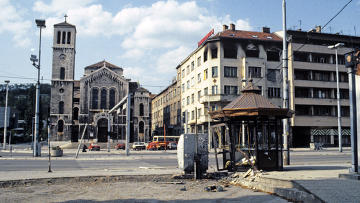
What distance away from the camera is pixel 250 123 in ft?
44.7

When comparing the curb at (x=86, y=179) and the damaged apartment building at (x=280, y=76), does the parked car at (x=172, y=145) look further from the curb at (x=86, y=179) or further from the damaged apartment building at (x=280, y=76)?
the curb at (x=86, y=179)

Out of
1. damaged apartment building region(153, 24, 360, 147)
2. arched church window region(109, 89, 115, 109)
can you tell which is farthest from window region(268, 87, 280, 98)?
arched church window region(109, 89, 115, 109)

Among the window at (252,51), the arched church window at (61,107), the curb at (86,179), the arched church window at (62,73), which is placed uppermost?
the window at (252,51)

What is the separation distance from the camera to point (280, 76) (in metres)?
51.2

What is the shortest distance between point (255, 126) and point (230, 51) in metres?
39.5

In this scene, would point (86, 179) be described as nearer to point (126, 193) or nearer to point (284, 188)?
point (126, 193)

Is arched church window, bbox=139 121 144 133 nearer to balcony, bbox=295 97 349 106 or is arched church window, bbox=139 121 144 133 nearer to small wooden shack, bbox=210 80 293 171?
balcony, bbox=295 97 349 106

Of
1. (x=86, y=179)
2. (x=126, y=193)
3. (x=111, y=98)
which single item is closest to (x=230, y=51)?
(x=111, y=98)

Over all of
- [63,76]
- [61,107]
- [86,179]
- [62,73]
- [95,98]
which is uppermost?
[62,73]

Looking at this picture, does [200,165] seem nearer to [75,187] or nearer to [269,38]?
[75,187]

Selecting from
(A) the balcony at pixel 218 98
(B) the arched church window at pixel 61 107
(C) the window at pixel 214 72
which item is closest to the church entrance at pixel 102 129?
(B) the arched church window at pixel 61 107

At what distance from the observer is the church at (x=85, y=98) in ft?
215

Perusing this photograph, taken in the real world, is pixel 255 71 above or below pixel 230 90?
above

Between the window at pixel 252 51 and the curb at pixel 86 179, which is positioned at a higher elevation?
the window at pixel 252 51
